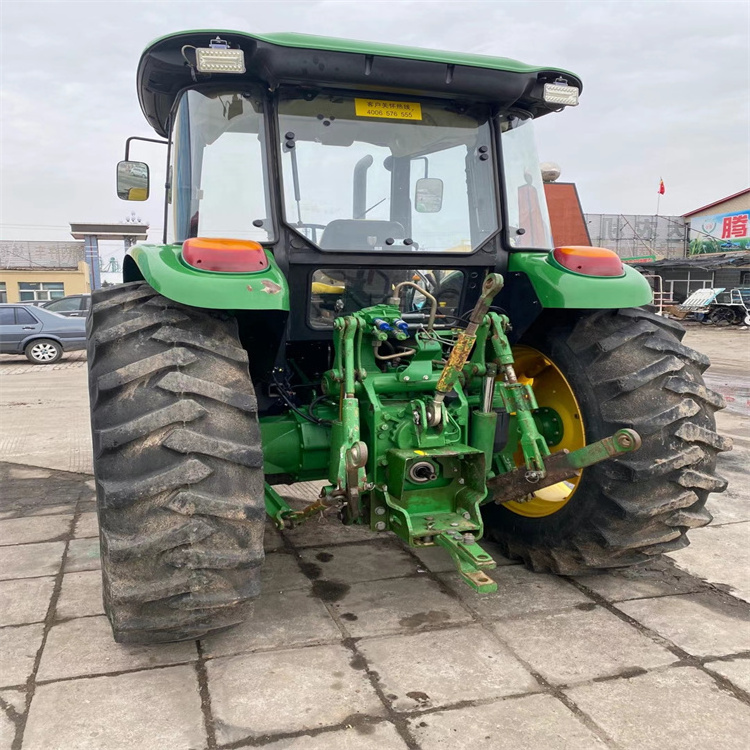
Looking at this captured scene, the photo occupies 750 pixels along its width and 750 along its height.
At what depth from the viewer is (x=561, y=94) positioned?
11.6ft

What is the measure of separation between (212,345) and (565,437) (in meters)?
1.95

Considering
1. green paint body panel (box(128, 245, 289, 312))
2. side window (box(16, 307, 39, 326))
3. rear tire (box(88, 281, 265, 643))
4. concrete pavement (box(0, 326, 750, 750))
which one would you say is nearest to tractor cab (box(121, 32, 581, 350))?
green paint body panel (box(128, 245, 289, 312))

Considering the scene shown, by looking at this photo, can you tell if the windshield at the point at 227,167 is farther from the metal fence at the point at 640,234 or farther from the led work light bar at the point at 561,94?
the metal fence at the point at 640,234

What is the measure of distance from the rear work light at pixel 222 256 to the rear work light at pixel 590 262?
58.0 inches

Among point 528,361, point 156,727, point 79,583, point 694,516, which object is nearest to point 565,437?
point 528,361

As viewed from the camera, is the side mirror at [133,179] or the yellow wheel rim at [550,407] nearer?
the yellow wheel rim at [550,407]

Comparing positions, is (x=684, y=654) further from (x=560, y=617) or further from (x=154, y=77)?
(x=154, y=77)

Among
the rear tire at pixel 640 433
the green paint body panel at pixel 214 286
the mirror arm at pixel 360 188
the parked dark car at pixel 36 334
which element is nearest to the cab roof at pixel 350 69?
the mirror arm at pixel 360 188

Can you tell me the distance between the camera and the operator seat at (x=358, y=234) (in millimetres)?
3385

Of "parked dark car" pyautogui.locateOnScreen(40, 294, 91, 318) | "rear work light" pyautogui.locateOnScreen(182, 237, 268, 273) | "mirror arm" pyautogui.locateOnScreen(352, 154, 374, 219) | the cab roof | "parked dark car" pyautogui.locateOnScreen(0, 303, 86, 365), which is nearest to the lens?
"rear work light" pyautogui.locateOnScreen(182, 237, 268, 273)

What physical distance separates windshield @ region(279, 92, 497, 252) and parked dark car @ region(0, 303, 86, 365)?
1334 centimetres

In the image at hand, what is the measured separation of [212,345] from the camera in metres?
2.74

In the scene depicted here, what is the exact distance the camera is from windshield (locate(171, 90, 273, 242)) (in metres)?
3.24

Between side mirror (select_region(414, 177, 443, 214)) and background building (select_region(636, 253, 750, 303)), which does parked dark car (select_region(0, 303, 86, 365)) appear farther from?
background building (select_region(636, 253, 750, 303))
